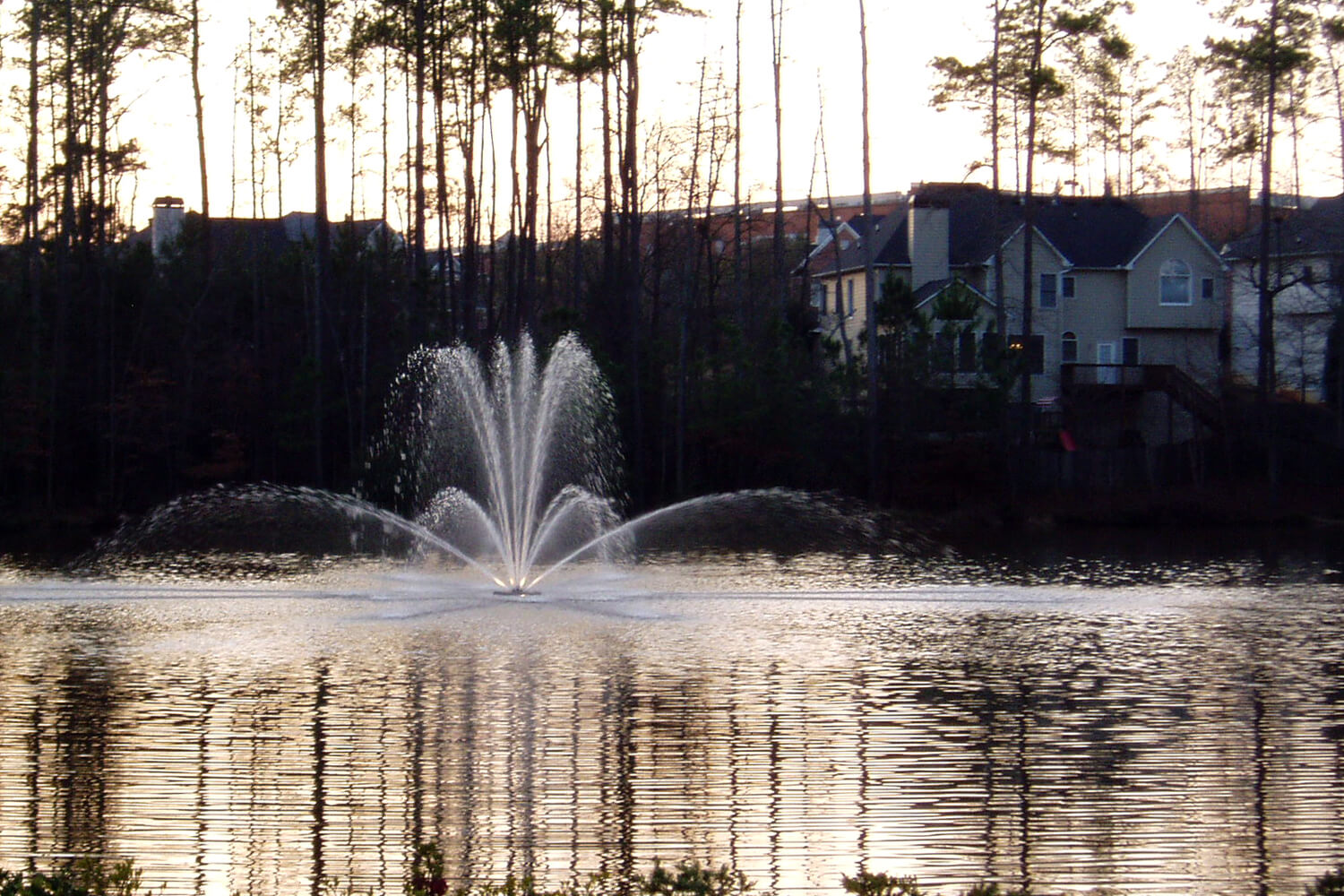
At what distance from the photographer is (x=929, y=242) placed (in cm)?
5666

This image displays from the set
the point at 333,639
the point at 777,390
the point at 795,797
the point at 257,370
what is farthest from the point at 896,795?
the point at 257,370

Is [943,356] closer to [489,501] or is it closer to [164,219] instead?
[489,501]

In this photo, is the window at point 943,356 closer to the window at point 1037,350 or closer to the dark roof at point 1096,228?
the window at point 1037,350

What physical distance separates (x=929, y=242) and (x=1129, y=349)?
8.50m

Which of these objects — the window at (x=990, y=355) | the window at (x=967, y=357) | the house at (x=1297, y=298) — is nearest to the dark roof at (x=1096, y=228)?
the house at (x=1297, y=298)

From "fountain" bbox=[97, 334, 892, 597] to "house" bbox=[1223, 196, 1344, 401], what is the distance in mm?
17754

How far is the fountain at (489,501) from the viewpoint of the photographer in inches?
1080

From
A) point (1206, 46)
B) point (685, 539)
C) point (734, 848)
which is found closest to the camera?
point (734, 848)

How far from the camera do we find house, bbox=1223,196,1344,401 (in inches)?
1831

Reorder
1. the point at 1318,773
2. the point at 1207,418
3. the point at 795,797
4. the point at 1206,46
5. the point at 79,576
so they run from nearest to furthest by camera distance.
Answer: the point at 795,797 < the point at 1318,773 < the point at 79,576 < the point at 1206,46 < the point at 1207,418

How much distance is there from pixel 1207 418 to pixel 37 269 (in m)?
34.3

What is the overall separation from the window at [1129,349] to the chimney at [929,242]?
23.2 feet

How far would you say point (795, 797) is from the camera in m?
10.4

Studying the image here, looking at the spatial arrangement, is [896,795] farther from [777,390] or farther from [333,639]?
[777,390]
